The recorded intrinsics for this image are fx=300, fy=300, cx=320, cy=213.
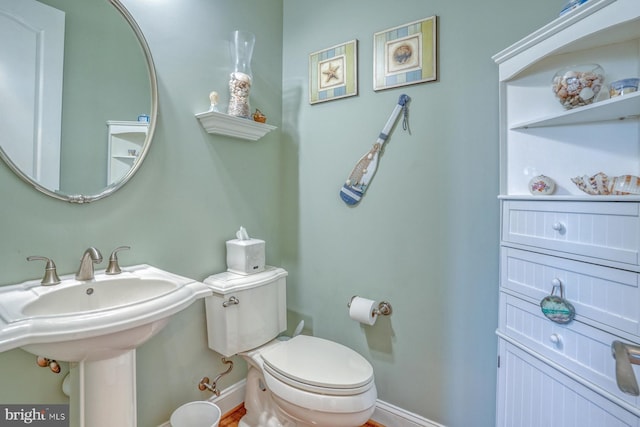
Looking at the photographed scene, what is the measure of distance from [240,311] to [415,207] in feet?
3.22

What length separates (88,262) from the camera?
1.07 metres

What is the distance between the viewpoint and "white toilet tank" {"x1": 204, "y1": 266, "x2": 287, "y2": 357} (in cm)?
139

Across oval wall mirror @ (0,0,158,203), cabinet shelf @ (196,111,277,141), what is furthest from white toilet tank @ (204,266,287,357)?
cabinet shelf @ (196,111,277,141)

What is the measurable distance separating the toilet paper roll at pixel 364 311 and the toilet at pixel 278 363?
166 millimetres

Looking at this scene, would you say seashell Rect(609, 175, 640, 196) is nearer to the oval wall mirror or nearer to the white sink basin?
the white sink basin

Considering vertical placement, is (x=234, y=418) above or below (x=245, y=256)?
below

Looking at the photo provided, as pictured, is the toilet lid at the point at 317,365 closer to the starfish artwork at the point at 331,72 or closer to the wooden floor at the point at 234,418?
the wooden floor at the point at 234,418

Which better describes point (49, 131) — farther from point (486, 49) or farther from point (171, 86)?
point (486, 49)

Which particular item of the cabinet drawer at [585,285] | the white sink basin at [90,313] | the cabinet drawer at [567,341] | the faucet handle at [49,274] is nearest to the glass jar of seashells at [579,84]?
the cabinet drawer at [585,285]

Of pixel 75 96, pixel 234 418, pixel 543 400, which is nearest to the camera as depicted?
pixel 543 400

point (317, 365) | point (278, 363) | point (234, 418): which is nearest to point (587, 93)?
point (317, 365)

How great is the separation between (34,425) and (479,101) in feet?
6.81

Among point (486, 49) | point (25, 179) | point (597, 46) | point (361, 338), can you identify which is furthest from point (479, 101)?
point (25, 179)

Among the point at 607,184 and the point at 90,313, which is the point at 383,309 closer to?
the point at 607,184
